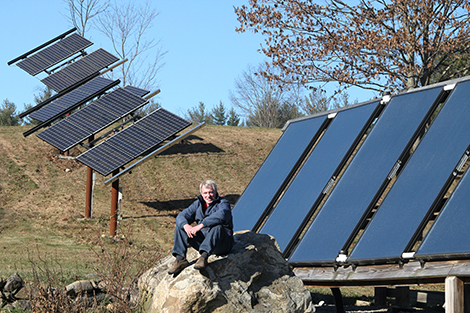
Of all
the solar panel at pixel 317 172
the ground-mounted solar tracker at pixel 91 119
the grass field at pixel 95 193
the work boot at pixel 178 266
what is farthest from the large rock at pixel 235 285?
the ground-mounted solar tracker at pixel 91 119

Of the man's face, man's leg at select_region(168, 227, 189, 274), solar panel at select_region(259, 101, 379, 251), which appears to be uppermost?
solar panel at select_region(259, 101, 379, 251)

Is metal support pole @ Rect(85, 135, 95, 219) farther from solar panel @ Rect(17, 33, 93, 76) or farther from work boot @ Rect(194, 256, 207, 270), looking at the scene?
work boot @ Rect(194, 256, 207, 270)

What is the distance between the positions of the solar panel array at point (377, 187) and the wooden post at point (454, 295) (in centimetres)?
29

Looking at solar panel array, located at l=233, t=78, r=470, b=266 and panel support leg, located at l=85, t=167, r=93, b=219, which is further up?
panel support leg, located at l=85, t=167, r=93, b=219

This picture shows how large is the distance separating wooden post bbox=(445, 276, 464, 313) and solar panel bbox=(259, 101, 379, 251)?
8.09ft

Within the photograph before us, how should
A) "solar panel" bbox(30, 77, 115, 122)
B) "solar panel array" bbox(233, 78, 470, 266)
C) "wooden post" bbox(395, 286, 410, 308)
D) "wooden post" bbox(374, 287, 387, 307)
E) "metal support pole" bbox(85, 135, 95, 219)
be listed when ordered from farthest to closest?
"solar panel" bbox(30, 77, 115, 122) < "metal support pole" bbox(85, 135, 95, 219) < "wooden post" bbox(374, 287, 387, 307) < "wooden post" bbox(395, 286, 410, 308) < "solar panel array" bbox(233, 78, 470, 266)

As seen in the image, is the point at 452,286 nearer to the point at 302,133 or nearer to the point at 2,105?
the point at 302,133

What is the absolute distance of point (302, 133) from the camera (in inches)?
391

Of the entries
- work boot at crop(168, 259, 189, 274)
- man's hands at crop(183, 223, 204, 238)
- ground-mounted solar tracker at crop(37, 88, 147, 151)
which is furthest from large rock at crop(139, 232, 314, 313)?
ground-mounted solar tracker at crop(37, 88, 147, 151)

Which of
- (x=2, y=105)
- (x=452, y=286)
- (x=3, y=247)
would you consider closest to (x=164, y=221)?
(x=3, y=247)

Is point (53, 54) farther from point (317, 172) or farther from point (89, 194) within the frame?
point (317, 172)

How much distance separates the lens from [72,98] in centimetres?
2052

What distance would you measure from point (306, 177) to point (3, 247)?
987cm

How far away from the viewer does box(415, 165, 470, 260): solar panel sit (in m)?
5.75
